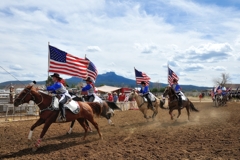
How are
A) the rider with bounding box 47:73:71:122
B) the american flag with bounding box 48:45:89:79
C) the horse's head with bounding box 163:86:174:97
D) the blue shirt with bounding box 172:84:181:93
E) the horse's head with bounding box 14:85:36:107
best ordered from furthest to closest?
1. the blue shirt with bounding box 172:84:181:93
2. the horse's head with bounding box 163:86:174:97
3. the american flag with bounding box 48:45:89:79
4. the rider with bounding box 47:73:71:122
5. the horse's head with bounding box 14:85:36:107

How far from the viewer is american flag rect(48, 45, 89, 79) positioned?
1329cm

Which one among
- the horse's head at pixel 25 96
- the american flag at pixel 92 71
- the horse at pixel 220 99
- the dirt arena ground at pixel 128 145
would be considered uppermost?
A: the american flag at pixel 92 71

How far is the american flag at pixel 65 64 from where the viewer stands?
1329cm

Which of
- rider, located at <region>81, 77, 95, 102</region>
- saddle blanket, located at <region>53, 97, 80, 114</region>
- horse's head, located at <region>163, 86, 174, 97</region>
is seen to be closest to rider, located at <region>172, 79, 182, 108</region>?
horse's head, located at <region>163, 86, 174, 97</region>

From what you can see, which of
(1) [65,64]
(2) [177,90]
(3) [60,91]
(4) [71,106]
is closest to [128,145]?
(4) [71,106]

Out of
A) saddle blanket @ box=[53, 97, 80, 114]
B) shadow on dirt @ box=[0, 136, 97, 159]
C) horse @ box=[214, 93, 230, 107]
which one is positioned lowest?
shadow on dirt @ box=[0, 136, 97, 159]

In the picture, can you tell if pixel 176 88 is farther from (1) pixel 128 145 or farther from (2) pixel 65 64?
(1) pixel 128 145

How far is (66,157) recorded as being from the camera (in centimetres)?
821

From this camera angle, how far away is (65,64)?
13.6 metres

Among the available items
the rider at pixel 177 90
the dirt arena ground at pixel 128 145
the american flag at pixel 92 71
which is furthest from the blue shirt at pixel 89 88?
the rider at pixel 177 90

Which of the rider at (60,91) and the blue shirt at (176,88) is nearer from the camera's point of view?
the rider at (60,91)

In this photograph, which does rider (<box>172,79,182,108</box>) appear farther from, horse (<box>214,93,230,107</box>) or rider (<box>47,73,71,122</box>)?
horse (<box>214,93,230,107</box>)

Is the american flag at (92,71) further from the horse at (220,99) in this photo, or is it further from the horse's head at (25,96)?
the horse at (220,99)

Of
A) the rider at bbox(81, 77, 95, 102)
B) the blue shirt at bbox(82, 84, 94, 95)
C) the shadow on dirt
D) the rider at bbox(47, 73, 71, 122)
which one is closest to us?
the shadow on dirt
